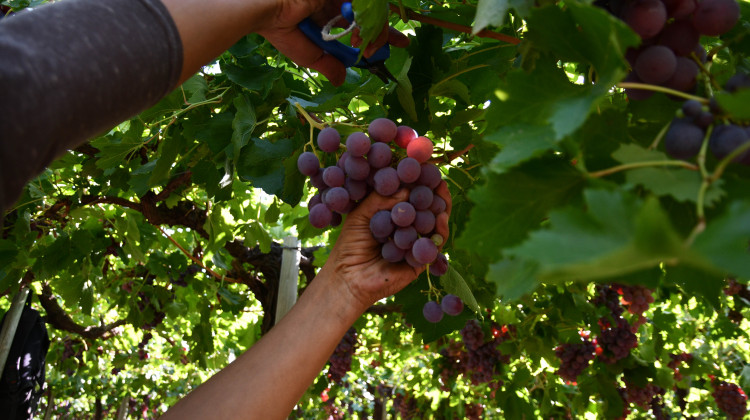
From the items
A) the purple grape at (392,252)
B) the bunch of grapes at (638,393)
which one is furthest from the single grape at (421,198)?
the bunch of grapes at (638,393)

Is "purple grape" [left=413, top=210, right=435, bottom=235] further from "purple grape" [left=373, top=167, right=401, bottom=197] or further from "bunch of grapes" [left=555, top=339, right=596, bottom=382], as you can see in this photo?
"bunch of grapes" [left=555, top=339, right=596, bottom=382]

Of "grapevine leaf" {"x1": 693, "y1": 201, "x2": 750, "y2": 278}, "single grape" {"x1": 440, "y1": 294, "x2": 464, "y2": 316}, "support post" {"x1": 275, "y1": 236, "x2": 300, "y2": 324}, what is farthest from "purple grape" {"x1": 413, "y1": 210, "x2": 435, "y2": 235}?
"support post" {"x1": 275, "y1": 236, "x2": 300, "y2": 324}

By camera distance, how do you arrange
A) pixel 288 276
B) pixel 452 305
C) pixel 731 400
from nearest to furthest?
1. pixel 452 305
2. pixel 288 276
3. pixel 731 400

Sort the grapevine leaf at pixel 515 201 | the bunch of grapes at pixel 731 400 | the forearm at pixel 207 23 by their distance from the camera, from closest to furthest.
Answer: the grapevine leaf at pixel 515 201 → the forearm at pixel 207 23 → the bunch of grapes at pixel 731 400

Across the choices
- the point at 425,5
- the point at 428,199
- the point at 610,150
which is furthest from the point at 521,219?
the point at 425,5

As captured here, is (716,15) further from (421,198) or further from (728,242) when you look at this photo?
(421,198)

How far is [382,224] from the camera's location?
3.76 feet

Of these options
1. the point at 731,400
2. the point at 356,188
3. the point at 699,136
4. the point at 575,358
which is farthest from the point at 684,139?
the point at 731,400

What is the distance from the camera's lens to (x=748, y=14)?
1175 millimetres

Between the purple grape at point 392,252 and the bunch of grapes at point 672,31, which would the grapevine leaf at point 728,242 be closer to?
the bunch of grapes at point 672,31

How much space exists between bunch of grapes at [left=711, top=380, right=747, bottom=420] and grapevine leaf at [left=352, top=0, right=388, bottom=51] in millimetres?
4823

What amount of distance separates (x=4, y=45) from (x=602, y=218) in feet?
2.19

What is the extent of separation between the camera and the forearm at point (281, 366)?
1.16 meters

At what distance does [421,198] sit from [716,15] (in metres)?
0.61
